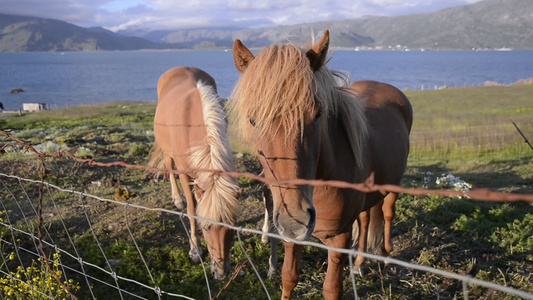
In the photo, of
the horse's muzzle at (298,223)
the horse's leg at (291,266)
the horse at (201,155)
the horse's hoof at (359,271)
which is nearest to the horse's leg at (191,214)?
the horse at (201,155)

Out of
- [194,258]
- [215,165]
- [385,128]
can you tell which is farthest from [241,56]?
[194,258]

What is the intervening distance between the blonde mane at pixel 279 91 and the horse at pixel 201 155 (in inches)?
20.4

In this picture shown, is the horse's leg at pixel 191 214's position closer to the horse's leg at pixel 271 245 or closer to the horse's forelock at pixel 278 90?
the horse's leg at pixel 271 245

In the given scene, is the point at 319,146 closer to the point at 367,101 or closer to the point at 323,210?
the point at 323,210

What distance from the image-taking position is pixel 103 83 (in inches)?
2857

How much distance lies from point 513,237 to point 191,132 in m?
4.45

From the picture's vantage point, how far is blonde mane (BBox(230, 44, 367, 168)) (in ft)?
6.76

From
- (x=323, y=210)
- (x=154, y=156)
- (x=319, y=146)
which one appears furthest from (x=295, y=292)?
(x=154, y=156)

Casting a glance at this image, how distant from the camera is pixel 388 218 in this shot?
4609 mm

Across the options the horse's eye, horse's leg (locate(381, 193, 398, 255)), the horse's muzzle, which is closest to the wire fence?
the horse's muzzle

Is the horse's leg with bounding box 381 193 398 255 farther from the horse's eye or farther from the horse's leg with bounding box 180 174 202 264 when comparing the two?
the horse's eye

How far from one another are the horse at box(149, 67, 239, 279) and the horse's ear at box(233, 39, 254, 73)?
0.84 metres

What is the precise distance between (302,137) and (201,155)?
1.86 m

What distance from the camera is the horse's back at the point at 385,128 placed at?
135 inches
